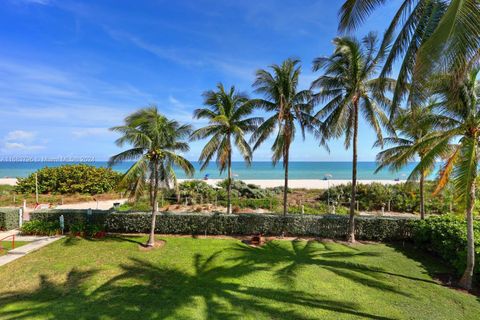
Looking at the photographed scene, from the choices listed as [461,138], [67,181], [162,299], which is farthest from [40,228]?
[461,138]

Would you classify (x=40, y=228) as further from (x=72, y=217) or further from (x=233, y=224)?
(x=233, y=224)

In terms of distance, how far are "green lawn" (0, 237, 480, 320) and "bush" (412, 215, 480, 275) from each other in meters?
0.62

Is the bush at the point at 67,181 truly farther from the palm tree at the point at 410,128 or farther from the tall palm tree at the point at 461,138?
the tall palm tree at the point at 461,138

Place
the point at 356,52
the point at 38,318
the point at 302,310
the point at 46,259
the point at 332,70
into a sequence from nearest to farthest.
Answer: the point at 38,318
the point at 302,310
the point at 46,259
the point at 356,52
the point at 332,70

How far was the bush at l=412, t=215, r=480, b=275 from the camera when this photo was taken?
7.49 m

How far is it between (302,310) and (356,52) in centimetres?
979

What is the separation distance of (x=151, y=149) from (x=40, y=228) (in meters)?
7.01

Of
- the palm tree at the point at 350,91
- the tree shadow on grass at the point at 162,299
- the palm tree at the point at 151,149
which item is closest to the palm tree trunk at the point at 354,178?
the palm tree at the point at 350,91

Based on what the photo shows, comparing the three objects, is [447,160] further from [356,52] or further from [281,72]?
[281,72]

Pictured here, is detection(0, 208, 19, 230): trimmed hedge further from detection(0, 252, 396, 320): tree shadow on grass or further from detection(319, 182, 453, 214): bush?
detection(319, 182, 453, 214): bush

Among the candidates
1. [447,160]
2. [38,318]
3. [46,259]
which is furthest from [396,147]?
[46,259]

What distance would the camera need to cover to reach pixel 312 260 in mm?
8648

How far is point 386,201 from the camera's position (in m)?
18.5

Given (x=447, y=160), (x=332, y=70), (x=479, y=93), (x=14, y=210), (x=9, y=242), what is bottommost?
(x=9, y=242)
